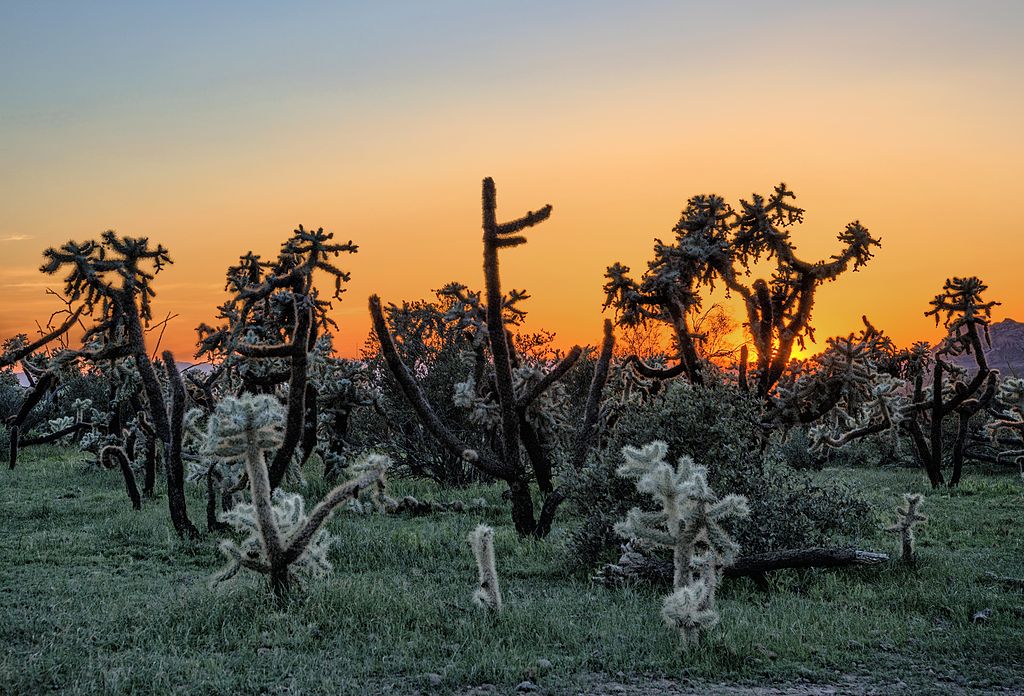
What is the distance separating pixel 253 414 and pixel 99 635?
8.46 feet

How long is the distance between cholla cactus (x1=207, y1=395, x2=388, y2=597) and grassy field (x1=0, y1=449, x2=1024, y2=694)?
1.11 feet

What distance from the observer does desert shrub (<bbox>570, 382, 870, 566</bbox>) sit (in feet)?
39.2

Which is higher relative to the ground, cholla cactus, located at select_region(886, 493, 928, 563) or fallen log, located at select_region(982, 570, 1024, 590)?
cholla cactus, located at select_region(886, 493, 928, 563)

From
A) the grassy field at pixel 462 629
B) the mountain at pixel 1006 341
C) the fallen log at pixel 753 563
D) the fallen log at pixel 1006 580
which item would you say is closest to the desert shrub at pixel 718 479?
the grassy field at pixel 462 629

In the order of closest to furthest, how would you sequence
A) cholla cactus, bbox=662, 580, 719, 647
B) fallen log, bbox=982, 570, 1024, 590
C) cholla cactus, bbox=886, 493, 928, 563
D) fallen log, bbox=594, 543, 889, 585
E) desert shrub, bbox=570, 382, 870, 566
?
cholla cactus, bbox=662, 580, 719, 647 → fallen log, bbox=594, 543, 889, 585 → fallen log, bbox=982, 570, 1024, 590 → cholla cactus, bbox=886, 493, 928, 563 → desert shrub, bbox=570, 382, 870, 566

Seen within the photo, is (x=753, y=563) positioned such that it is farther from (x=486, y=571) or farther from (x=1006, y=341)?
(x=1006, y=341)

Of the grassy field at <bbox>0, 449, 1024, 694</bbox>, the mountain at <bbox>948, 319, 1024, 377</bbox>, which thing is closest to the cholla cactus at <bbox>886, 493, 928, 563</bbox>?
the grassy field at <bbox>0, 449, 1024, 694</bbox>

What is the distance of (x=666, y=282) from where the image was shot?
1666 cm

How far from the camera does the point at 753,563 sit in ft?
35.0

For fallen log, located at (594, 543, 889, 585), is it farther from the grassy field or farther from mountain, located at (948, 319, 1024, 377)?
mountain, located at (948, 319, 1024, 377)

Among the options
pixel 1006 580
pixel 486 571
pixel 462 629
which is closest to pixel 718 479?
pixel 1006 580

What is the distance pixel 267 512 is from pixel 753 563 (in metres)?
5.55

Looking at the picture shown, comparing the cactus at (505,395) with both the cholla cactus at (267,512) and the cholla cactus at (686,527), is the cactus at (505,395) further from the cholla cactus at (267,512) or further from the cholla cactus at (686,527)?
the cholla cactus at (686,527)

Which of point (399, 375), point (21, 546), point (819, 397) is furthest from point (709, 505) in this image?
point (21, 546)
